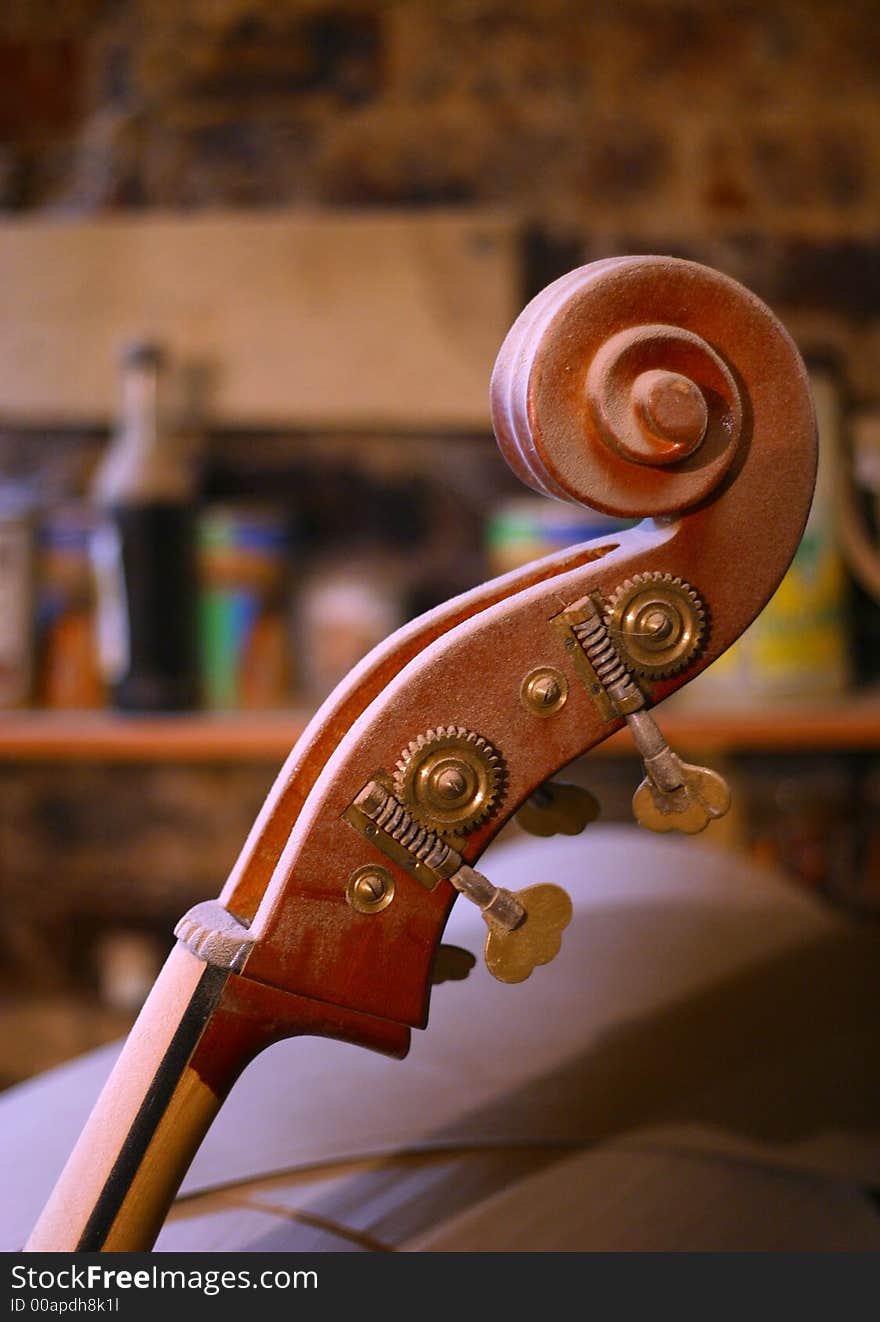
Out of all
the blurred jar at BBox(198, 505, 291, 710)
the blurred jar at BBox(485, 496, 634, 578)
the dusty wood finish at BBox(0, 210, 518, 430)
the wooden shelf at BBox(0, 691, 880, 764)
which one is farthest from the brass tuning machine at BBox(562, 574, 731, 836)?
the dusty wood finish at BBox(0, 210, 518, 430)

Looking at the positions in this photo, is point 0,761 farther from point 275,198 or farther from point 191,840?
point 275,198

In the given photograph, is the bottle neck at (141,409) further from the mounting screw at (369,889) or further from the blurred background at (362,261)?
the mounting screw at (369,889)

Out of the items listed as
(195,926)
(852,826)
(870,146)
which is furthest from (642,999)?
(870,146)

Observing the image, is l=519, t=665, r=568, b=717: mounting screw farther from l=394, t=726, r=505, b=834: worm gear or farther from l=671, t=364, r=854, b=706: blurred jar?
l=671, t=364, r=854, b=706: blurred jar

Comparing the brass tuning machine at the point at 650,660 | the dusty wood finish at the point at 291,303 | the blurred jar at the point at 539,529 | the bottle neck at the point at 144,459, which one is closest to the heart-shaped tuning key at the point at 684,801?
the brass tuning machine at the point at 650,660

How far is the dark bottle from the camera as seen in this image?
1629mm

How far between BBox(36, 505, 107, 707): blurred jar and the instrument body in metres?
1.39

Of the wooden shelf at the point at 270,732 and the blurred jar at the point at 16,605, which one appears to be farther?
the blurred jar at the point at 16,605

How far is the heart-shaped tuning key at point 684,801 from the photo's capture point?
44 centimetres

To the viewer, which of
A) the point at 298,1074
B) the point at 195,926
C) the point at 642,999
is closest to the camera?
the point at 195,926

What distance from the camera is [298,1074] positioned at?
0.68 meters

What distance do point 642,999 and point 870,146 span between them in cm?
155

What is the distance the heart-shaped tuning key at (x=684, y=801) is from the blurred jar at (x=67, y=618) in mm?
1451

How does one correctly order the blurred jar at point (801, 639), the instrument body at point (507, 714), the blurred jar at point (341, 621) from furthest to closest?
1. the blurred jar at point (341, 621)
2. the blurred jar at point (801, 639)
3. the instrument body at point (507, 714)
